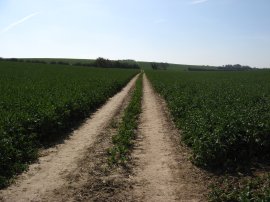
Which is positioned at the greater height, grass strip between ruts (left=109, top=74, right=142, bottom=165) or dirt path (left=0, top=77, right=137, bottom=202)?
grass strip between ruts (left=109, top=74, right=142, bottom=165)

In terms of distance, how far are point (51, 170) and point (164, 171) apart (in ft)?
9.62

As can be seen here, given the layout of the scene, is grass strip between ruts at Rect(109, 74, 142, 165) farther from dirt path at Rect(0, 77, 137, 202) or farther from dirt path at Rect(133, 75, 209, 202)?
dirt path at Rect(0, 77, 137, 202)

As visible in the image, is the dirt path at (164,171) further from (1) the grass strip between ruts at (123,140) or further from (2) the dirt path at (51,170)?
(2) the dirt path at (51,170)

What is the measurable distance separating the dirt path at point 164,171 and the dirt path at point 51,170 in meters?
1.73

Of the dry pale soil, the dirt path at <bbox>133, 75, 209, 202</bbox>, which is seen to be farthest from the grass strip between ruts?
the dirt path at <bbox>133, 75, 209, 202</bbox>

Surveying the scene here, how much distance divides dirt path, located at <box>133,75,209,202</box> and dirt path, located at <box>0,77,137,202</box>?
1732mm

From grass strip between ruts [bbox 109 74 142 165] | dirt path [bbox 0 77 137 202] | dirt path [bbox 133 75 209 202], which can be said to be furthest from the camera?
grass strip between ruts [bbox 109 74 142 165]

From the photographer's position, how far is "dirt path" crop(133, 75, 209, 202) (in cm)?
817

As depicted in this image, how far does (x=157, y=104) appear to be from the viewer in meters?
23.8

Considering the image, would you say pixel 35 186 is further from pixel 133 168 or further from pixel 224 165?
pixel 224 165

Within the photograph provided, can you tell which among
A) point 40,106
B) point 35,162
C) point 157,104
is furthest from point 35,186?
point 157,104

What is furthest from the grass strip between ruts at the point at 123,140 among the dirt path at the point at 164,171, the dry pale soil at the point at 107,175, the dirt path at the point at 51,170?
the dirt path at the point at 51,170

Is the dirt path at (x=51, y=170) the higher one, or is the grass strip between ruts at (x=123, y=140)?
the grass strip between ruts at (x=123, y=140)

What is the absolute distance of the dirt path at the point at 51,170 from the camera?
7.96 meters
